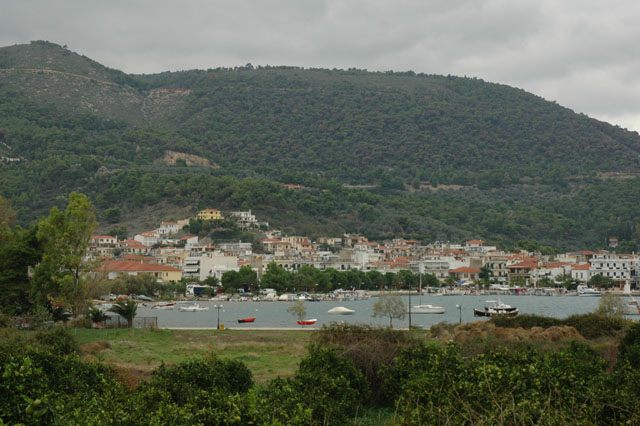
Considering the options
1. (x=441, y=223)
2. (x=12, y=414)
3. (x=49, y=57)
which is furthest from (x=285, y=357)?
(x=49, y=57)

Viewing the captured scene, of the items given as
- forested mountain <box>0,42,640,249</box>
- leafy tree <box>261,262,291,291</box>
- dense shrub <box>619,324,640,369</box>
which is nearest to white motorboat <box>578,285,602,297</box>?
forested mountain <box>0,42,640,249</box>

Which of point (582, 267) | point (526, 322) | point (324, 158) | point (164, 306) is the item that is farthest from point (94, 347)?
point (324, 158)

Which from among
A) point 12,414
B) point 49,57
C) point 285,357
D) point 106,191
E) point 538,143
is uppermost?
point 49,57

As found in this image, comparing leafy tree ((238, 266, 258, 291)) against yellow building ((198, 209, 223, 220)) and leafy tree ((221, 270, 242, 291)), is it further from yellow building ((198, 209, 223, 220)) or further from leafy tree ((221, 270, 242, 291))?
yellow building ((198, 209, 223, 220))

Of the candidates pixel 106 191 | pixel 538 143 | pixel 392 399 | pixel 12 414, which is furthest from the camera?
pixel 538 143

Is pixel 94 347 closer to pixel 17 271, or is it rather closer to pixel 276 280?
pixel 17 271

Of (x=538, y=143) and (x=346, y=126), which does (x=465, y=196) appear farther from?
(x=346, y=126)

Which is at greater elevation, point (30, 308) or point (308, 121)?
point (308, 121)
